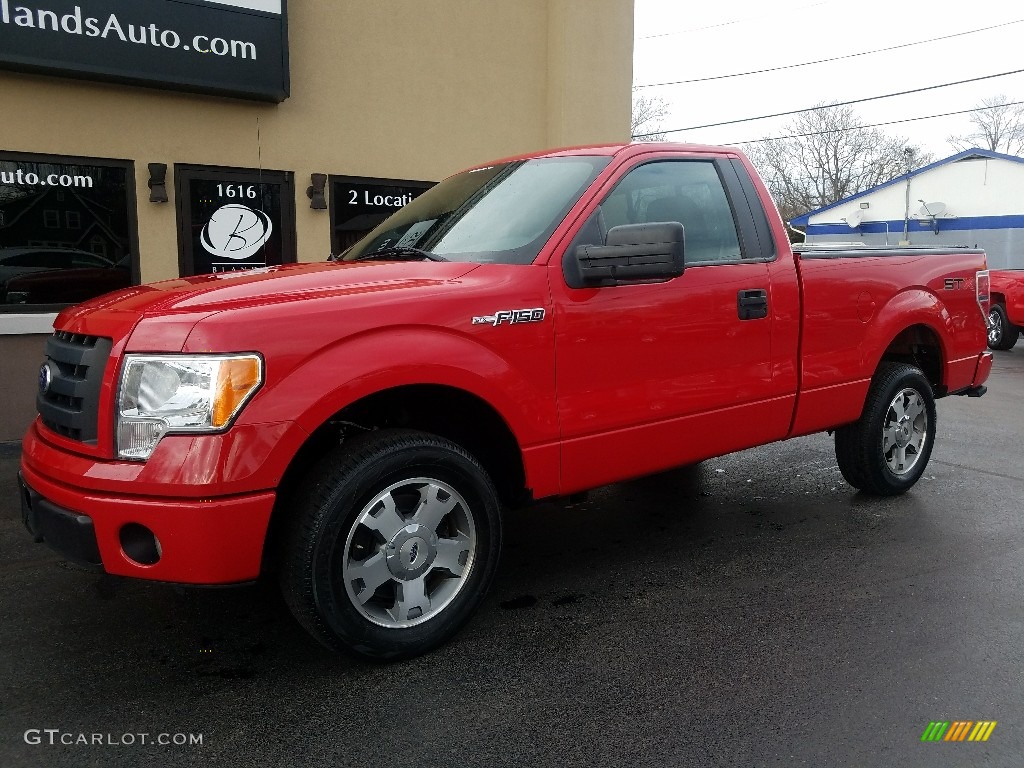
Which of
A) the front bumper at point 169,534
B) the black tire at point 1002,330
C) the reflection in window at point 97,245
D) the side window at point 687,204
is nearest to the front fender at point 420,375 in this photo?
the front bumper at point 169,534

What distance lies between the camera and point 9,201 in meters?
7.09

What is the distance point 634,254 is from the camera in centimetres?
345

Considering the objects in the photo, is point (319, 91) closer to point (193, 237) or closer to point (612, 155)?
point (193, 237)

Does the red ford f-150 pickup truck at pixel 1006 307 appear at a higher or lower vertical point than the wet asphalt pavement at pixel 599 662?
higher

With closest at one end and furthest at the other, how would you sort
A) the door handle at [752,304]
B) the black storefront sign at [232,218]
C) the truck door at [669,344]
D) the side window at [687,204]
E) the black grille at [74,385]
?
the black grille at [74,385] < the truck door at [669,344] < the side window at [687,204] < the door handle at [752,304] < the black storefront sign at [232,218]

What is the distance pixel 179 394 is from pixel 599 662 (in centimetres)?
179

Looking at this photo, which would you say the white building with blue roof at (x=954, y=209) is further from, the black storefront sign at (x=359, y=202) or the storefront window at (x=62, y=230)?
the storefront window at (x=62, y=230)

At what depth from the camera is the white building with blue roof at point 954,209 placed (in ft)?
98.2

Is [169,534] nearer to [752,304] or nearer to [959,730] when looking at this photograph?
[959,730]

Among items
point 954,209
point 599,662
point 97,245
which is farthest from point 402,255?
point 954,209

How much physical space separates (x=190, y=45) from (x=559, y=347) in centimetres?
565

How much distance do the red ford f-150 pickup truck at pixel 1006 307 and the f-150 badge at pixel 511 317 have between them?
1310cm

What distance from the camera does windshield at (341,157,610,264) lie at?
3689 millimetres

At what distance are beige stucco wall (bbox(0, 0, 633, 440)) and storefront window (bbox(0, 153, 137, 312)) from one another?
0.12 meters
